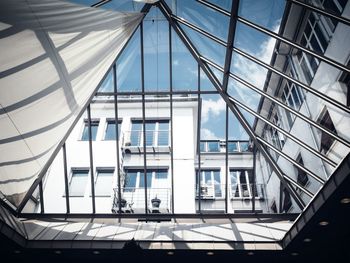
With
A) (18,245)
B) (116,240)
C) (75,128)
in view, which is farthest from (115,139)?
(18,245)

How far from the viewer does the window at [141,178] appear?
498 inches

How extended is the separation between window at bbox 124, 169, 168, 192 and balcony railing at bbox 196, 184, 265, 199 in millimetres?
3546

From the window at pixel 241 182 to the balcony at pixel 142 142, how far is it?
207 inches

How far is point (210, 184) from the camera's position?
16.3 meters

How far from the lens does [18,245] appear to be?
9.14m

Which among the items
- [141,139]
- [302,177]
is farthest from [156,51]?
[302,177]

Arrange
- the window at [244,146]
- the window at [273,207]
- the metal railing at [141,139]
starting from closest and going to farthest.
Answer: the window at [244,146] → the metal railing at [141,139] → the window at [273,207]

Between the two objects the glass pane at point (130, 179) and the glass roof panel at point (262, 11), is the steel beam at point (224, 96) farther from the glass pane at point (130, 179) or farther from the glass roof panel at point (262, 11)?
the glass pane at point (130, 179)

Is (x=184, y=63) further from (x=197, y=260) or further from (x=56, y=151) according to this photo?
(x=197, y=260)

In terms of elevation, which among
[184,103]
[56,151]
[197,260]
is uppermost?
[184,103]

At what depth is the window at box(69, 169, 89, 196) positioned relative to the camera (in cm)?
1169

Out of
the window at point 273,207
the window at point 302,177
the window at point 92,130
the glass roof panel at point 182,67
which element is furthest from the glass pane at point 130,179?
the window at point 273,207

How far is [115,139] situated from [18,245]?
4.69 meters

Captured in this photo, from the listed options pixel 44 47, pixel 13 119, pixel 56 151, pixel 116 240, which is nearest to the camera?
pixel 44 47
